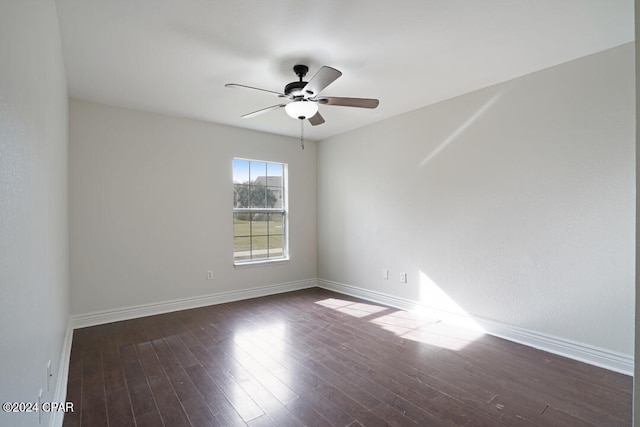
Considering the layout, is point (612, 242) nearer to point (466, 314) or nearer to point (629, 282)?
point (629, 282)

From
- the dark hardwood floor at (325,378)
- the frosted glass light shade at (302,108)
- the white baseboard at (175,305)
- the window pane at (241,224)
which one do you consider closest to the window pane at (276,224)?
the window pane at (241,224)

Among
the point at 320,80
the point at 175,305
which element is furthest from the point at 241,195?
the point at 320,80

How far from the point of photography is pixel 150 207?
12.9 feet

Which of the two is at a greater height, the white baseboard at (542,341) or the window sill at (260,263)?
the window sill at (260,263)

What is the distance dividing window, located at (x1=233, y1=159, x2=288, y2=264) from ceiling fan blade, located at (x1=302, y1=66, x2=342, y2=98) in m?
2.40

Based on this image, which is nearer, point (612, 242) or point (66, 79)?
point (612, 242)

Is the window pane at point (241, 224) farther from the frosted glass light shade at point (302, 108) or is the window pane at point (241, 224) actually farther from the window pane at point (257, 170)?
the frosted glass light shade at point (302, 108)

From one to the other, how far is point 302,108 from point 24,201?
6.47 ft

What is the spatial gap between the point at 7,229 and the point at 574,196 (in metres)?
3.53

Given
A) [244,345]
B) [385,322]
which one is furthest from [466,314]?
[244,345]

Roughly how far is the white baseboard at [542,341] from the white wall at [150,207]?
224 centimetres

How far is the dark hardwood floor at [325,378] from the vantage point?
1.95 metres

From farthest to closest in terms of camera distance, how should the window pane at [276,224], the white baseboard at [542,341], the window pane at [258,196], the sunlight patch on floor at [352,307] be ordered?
1. the window pane at [276,224]
2. the window pane at [258,196]
3. the sunlight patch on floor at [352,307]
4. the white baseboard at [542,341]

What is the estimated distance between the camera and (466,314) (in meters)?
3.43
